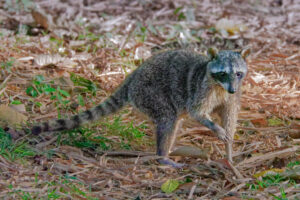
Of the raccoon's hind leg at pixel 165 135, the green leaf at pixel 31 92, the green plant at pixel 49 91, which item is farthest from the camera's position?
the green leaf at pixel 31 92

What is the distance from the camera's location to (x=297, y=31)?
9680 millimetres

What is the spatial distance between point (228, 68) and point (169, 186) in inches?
58.2

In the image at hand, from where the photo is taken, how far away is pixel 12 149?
476cm

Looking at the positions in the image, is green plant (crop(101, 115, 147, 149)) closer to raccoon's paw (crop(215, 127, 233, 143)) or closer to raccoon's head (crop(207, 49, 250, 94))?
raccoon's paw (crop(215, 127, 233, 143))

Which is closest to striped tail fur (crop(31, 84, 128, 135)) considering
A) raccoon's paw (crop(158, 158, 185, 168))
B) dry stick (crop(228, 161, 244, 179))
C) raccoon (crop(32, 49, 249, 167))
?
raccoon (crop(32, 49, 249, 167))

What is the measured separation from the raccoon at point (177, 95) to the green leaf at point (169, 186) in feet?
2.10

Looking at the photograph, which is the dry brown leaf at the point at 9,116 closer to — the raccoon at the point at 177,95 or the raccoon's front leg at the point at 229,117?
the raccoon at the point at 177,95

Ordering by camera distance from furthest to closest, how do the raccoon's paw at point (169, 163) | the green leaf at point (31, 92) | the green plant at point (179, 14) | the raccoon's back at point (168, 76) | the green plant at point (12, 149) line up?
the green plant at point (179, 14)
the green leaf at point (31, 92)
the raccoon's back at point (168, 76)
the raccoon's paw at point (169, 163)
the green plant at point (12, 149)

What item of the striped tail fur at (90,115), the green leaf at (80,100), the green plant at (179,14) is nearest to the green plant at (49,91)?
the green leaf at (80,100)

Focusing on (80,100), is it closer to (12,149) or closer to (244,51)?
(12,149)

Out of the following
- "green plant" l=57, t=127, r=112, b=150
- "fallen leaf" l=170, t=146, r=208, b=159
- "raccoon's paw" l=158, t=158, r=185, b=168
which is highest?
"green plant" l=57, t=127, r=112, b=150

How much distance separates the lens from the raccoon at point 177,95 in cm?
504

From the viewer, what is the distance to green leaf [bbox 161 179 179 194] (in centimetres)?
418

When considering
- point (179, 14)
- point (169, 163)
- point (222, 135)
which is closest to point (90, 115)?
point (169, 163)
